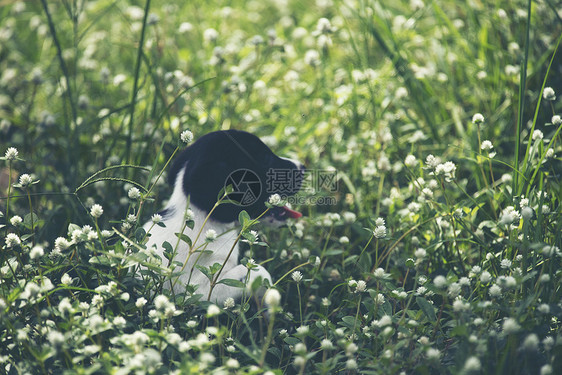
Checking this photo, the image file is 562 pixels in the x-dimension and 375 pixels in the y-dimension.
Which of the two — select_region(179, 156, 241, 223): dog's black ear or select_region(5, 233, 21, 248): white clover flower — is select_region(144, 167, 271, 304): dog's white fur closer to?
select_region(179, 156, 241, 223): dog's black ear

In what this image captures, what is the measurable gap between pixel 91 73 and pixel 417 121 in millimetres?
2220

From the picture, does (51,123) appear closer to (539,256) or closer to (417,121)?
(417,121)

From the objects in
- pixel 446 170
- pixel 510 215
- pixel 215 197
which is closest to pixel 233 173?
pixel 215 197

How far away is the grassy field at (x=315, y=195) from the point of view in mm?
1482

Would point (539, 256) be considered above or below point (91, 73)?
below

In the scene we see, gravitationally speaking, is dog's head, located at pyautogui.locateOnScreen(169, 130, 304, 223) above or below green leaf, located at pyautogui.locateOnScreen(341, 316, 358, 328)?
above

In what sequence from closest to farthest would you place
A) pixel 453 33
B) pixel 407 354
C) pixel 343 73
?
pixel 407 354, pixel 453 33, pixel 343 73

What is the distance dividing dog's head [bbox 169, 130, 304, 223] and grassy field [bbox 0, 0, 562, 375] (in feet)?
0.40

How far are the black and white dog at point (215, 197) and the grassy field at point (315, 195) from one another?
0.11 metres

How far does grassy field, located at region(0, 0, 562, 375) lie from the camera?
4.86 feet

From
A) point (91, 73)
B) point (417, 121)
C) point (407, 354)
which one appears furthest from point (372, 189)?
point (91, 73)

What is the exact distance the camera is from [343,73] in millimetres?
3344

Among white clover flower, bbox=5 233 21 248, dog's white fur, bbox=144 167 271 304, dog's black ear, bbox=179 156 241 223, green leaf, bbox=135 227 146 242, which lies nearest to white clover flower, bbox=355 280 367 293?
dog's white fur, bbox=144 167 271 304

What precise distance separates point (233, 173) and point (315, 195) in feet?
1.47
